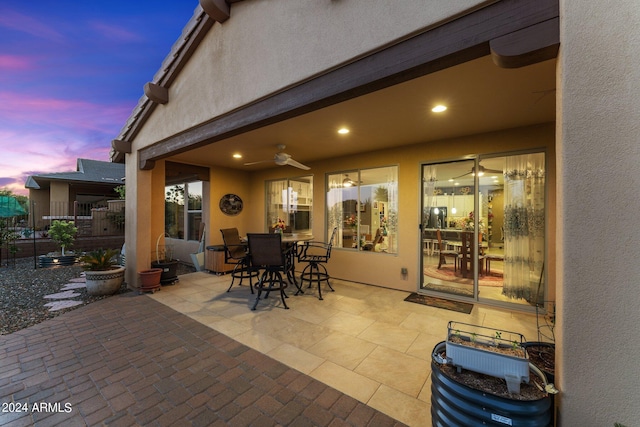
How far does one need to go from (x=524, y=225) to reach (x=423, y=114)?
224 centimetres

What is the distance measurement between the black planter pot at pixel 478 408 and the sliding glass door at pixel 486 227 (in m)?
2.59

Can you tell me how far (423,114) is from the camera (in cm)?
297

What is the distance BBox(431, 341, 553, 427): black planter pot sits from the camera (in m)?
1.09

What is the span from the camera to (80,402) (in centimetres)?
178

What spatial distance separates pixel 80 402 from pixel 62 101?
10.3 metres

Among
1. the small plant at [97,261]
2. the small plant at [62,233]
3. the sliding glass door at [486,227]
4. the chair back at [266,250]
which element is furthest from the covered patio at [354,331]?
the small plant at [62,233]

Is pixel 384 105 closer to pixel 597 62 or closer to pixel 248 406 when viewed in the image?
pixel 597 62

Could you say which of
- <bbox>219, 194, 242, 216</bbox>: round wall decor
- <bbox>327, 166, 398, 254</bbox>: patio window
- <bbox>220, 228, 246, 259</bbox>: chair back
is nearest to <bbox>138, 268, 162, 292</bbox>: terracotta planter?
<bbox>220, 228, 246, 259</bbox>: chair back

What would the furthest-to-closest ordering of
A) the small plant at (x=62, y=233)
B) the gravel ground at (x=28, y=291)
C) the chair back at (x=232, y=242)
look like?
Answer: 1. the small plant at (x=62, y=233)
2. the chair back at (x=232, y=242)
3. the gravel ground at (x=28, y=291)

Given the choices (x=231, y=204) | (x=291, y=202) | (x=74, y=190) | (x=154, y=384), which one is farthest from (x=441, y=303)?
(x=74, y=190)

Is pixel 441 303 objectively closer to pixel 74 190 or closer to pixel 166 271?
pixel 166 271

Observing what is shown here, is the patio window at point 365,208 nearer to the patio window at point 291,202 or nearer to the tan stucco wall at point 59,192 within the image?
the patio window at point 291,202

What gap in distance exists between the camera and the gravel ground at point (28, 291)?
3.23 meters

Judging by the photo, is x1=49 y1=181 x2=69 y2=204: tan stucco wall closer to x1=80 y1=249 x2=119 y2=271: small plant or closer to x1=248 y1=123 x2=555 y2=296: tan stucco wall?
x1=80 y1=249 x2=119 y2=271: small plant
